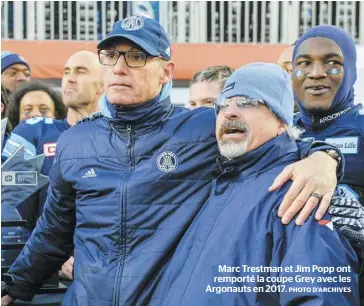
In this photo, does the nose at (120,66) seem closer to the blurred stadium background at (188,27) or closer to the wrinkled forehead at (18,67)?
the wrinkled forehead at (18,67)

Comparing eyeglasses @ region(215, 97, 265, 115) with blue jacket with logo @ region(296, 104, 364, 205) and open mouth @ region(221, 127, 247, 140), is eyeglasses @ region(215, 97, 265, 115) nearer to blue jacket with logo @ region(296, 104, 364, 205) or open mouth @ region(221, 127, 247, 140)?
open mouth @ region(221, 127, 247, 140)

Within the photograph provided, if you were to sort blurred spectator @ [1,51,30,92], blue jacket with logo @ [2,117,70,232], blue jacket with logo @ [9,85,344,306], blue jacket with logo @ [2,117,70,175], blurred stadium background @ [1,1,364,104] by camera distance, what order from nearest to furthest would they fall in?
blue jacket with logo @ [9,85,344,306] → blue jacket with logo @ [2,117,70,232] → blue jacket with logo @ [2,117,70,175] → blurred spectator @ [1,51,30,92] → blurred stadium background @ [1,1,364,104]

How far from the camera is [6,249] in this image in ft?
9.23

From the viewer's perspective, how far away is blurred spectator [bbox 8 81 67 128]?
439cm

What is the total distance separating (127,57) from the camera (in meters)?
2.35

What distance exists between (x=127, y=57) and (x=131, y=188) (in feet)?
1.32

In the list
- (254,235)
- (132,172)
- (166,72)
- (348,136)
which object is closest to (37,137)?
(166,72)

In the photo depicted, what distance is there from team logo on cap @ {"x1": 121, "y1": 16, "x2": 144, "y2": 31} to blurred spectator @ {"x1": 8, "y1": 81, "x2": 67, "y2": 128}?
81.6 inches

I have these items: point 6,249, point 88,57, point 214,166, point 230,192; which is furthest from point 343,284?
point 88,57

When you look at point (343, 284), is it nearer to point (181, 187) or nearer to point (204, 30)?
point (181, 187)

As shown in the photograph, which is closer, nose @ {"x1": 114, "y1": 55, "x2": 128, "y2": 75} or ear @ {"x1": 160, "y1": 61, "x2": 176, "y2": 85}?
nose @ {"x1": 114, "y1": 55, "x2": 128, "y2": 75}

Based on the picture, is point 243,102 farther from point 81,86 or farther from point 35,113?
point 35,113

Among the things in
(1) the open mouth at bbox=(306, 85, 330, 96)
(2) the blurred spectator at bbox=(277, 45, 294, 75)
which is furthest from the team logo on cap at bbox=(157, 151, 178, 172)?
(2) the blurred spectator at bbox=(277, 45, 294, 75)

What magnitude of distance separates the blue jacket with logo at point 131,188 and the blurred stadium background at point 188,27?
7.99m
